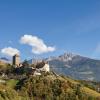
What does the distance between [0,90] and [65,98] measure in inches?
1477

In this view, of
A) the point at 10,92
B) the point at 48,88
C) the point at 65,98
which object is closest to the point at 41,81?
the point at 48,88

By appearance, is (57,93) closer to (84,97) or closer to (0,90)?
(84,97)

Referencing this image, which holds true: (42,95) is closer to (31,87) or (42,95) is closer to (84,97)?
(31,87)

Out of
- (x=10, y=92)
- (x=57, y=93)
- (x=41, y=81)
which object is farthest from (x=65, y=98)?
(x=10, y=92)

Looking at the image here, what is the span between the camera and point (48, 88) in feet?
629

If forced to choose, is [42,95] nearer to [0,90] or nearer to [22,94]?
[22,94]

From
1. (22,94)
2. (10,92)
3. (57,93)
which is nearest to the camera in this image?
(10,92)

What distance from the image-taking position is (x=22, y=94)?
177875 millimetres

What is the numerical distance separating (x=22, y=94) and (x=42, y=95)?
43.7 ft

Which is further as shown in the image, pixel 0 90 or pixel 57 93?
pixel 57 93

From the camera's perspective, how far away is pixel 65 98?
608 feet

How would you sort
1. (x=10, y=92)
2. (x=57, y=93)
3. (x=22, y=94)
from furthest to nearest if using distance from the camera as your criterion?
(x=57, y=93) < (x=22, y=94) < (x=10, y=92)

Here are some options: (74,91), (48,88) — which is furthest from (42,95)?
(74,91)

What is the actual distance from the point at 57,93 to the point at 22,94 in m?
22.7
